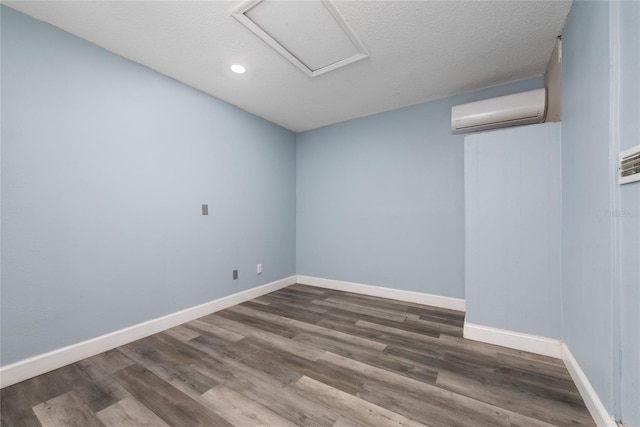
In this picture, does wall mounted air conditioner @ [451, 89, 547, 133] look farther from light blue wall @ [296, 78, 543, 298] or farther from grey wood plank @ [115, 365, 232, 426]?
grey wood plank @ [115, 365, 232, 426]

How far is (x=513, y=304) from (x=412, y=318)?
3.02 feet

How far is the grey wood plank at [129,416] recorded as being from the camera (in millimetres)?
1259

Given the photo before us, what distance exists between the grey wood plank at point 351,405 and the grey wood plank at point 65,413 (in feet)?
3.63

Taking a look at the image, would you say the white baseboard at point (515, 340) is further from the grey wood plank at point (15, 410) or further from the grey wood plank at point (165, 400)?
the grey wood plank at point (15, 410)

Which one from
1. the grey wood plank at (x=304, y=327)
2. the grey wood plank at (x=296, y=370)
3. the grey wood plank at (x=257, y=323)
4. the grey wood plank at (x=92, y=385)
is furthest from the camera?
the grey wood plank at (x=257, y=323)

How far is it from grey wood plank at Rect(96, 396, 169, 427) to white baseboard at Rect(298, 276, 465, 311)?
2.60m

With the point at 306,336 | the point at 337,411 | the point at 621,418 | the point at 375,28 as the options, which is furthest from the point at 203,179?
the point at 621,418

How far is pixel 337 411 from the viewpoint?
4.34 ft

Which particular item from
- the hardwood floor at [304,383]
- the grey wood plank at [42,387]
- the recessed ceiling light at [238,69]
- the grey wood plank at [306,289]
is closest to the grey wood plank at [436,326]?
the hardwood floor at [304,383]

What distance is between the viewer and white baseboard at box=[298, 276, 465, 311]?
281 cm

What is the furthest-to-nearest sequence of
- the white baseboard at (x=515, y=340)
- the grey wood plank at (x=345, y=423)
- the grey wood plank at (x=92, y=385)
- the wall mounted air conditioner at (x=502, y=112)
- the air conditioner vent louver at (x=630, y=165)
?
the wall mounted air conditioner at (x=502, y=112)
the white baseboard at (x=515, y=340)
the grey wood plank at (x=92, y=385)
the grey wood plank at (x=345, y=423)
the air conditioner vent louver at (x=630, y=165)

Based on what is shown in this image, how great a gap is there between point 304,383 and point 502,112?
287 cm

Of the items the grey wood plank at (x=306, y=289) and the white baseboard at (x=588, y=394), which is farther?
the grey wood plank at (x=306, y=289)

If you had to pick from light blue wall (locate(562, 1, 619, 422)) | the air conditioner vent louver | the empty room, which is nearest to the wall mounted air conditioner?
the empty room
